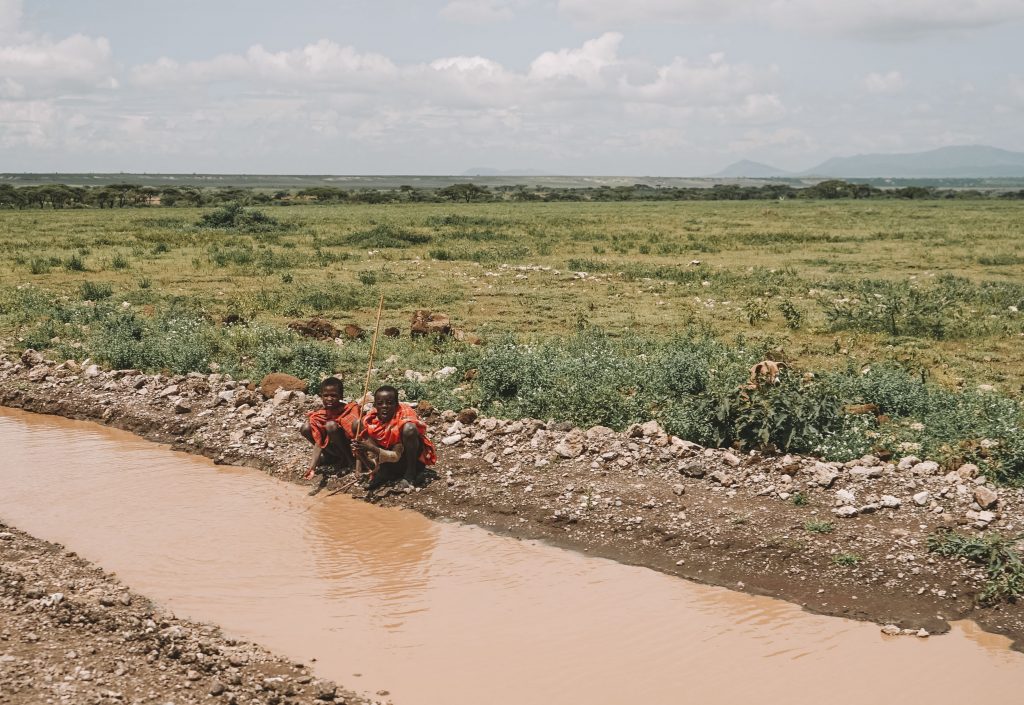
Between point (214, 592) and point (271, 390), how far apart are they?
3.89m

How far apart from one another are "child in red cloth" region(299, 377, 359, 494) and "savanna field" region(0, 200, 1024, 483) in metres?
1.51

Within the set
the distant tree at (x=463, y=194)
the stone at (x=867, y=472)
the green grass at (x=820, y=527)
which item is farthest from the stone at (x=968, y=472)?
the distant tree at (x=463, y=194)

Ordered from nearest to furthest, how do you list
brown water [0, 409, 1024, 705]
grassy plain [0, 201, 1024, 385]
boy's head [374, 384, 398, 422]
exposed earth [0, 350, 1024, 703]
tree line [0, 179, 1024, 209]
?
brown water [0, 409, 1024, 705]
exposed earth [0, 350, 1024, 703]
boy's head [374, 384, 398, 422]
grassy plain [0, 201, 1024, 385]
tree line [0, 179, 1024, 209]

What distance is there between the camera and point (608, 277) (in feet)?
63.7

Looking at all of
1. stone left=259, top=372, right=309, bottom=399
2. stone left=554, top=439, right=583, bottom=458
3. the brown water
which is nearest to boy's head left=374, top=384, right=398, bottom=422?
the brown water

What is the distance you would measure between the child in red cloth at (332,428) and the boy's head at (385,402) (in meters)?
0.32

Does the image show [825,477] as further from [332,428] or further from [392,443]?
[332,428]

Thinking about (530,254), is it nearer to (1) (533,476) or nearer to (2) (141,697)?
(1) (533,476)

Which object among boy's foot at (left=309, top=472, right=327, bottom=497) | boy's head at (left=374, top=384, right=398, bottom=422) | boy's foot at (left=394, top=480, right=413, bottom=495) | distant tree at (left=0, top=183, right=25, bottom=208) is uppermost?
distant tree at (left=0, top=183, right=25, bottom=208)

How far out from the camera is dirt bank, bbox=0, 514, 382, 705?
13.9 feet

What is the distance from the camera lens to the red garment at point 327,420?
24.7 ft

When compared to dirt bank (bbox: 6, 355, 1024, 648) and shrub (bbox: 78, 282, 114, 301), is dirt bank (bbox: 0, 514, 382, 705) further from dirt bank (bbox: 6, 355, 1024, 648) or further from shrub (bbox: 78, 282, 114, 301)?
shrub (bbox: 78, 282, 114, 301)

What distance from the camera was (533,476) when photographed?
23.9 feet

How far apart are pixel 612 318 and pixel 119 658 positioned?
10854 millimetres
